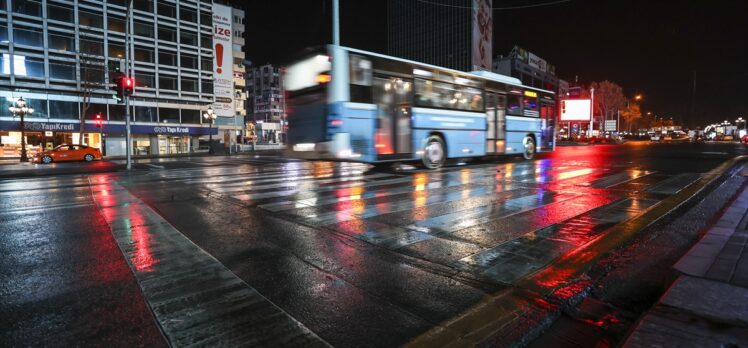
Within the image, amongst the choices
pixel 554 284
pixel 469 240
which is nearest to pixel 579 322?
pixel 554 284

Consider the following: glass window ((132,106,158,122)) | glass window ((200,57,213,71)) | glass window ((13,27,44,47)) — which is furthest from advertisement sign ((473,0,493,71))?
glass window ((13,27,44,47))

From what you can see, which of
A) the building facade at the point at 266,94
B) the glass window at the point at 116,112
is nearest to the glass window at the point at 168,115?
the glass window at the point at 116,112

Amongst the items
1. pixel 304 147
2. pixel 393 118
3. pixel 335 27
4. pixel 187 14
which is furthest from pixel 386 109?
pixel 187 14

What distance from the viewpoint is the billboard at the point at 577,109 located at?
57.4 m

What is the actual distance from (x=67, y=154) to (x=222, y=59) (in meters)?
34.2

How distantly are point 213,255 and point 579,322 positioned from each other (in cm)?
364

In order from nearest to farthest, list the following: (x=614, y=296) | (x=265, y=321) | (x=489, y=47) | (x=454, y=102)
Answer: (x=265, y=321) < (x=614, y=296) < (x=454, y=102) < (x=489, y=47)

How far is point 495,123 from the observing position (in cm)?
1691

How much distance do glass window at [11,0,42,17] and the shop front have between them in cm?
1212

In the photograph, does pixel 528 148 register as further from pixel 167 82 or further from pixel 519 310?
pixel 167 82

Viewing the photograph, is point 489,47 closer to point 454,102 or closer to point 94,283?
point 454,102

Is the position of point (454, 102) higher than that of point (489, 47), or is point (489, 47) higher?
point (489, 47)

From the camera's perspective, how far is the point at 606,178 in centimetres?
1141

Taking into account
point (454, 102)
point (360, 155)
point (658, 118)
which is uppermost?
point (658, 118)
